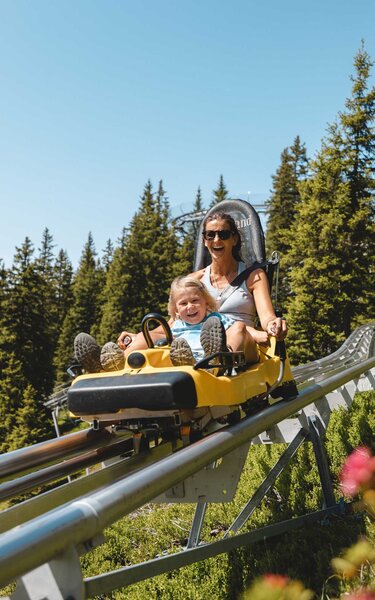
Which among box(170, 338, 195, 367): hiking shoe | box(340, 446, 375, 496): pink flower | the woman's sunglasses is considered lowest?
box(340, 446, 375, 496): pink flower

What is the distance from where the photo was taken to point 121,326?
41875 mm

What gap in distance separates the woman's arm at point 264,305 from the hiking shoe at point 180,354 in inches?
38.2

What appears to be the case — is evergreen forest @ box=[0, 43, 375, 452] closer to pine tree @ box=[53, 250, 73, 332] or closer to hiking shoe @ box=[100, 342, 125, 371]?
pine tree @ box=[53, 250, 73, 332]

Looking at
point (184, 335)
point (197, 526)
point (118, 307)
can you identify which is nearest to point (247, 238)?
point (184, 335)

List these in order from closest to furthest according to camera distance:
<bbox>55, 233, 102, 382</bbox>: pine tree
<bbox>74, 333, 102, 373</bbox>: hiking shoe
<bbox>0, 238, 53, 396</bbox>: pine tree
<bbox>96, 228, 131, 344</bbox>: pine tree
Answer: <bbox>74, 333, 102, 373</bbox>: hiking shoe
<bbox>0, 238, 53, 396</bbox>: pine tree
<bbox>96, 228, 131, 344</bbox>: pine tree
<bbox>55, 233, 102, 382</bbox>: pine tree

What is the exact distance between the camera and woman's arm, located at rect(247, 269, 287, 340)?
12.2ft

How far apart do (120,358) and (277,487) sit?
2.09 meters

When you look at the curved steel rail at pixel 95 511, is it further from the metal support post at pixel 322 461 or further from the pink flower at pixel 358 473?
the metal support post at pixel 322 461

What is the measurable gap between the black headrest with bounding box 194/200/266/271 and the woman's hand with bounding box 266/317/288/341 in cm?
94

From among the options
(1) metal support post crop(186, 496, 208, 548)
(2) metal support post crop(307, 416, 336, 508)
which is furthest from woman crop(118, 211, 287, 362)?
(1) metal support post crop(186, 496, 208, 548)

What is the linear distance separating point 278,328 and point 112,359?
1.15 m

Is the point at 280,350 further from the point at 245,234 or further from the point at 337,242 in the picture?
the point at 337,242

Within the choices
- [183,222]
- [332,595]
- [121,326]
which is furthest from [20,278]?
[332,595]

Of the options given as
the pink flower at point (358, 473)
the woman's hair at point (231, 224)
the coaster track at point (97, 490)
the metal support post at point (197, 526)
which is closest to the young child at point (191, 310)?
the coaster track at point (97, 490)
